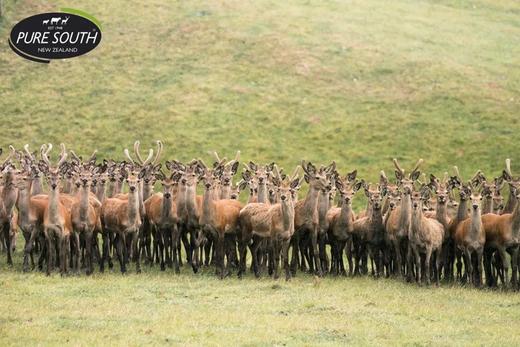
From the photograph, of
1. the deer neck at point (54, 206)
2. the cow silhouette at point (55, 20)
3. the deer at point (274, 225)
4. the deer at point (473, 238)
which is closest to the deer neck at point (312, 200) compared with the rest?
the deer at point (274, 225)

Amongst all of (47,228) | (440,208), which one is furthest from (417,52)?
(47,228)

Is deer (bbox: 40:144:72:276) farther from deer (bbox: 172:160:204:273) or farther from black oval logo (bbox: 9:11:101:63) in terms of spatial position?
black oval logo (bbox: 9:11:101:63)

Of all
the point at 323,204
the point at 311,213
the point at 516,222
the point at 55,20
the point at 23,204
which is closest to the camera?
the point at 516,222

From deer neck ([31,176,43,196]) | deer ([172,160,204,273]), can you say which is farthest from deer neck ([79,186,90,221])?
deer neck ([31,176,43,196])

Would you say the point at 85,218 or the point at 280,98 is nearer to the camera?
the point at 85,218

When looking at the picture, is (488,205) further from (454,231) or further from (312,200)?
(312,200)

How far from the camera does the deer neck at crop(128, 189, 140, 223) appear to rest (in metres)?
24.0

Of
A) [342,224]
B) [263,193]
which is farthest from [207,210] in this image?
[342,224]

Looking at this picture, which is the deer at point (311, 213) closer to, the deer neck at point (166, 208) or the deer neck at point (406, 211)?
the deer neck at point (406, 211)

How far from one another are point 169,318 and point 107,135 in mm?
27231

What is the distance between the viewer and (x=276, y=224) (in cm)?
2345

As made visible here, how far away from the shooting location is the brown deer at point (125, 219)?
24.0 m

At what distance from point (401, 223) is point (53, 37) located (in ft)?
106

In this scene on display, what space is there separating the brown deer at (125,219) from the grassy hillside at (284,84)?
16634 millimetres
